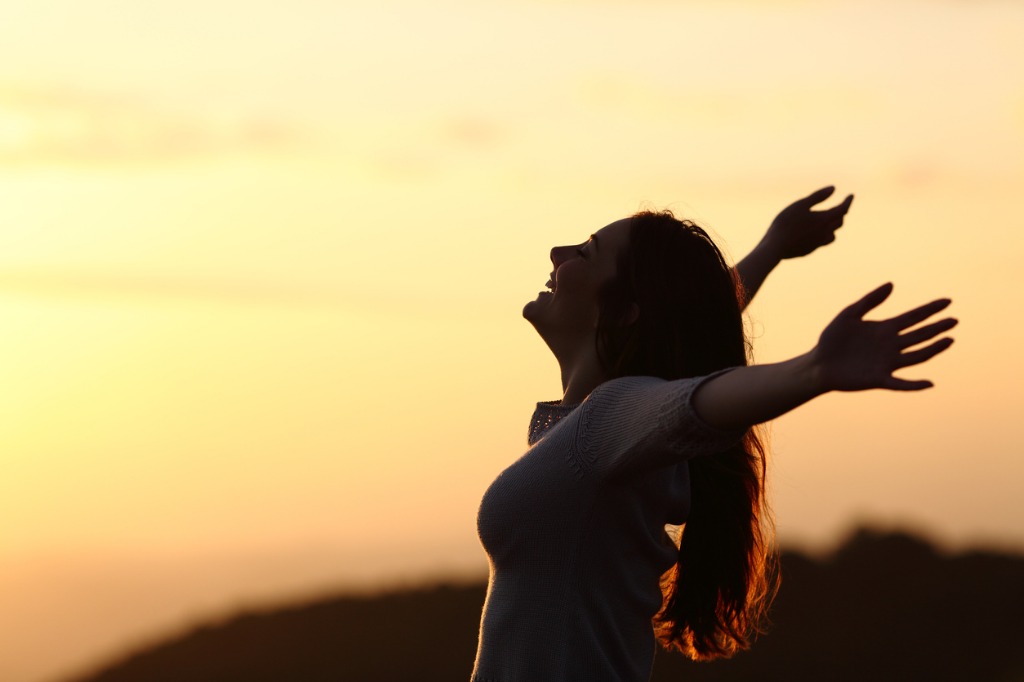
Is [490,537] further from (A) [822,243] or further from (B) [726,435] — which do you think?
(A) [822,243]

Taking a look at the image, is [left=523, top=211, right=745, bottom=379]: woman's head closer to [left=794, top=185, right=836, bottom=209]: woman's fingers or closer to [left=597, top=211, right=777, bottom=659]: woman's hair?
[left=597, top=211, right=777, bottom=659]: woman's hair

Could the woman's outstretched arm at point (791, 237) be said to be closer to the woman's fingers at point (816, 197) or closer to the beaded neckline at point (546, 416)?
the woman's fingers at point (816, 197)

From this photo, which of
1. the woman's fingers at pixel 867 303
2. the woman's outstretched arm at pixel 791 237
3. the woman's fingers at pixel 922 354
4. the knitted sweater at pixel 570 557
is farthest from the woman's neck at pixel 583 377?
the woman's fingers at pixel 922 354

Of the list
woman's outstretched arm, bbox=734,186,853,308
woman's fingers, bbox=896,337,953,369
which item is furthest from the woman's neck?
woman's fingers, bbox=896,337,953,369

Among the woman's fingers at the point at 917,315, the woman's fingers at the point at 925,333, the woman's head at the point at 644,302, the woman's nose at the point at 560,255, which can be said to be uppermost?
the woman's nose at the point at 560,255

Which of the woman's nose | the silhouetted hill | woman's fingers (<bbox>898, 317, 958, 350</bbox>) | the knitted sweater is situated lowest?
the silhouetted hill

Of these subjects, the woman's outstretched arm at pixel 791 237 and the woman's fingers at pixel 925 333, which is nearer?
the woman's fingers at pixel 925 333

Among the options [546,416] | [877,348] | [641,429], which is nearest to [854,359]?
[877,348]

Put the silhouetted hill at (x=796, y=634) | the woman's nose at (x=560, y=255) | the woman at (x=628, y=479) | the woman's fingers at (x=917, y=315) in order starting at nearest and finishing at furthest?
the woman's fingers at (x=917, y=315) → the woman at (x=628, y=479) → the woman's nose at (x=560, y=255) → the silhouetted hill at (x=796, y=634)

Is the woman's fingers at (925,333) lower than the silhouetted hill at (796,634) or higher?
higher

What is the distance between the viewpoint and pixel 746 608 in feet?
18.5

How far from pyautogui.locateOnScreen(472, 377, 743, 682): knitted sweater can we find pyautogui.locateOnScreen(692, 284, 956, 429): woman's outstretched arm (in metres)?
0.82

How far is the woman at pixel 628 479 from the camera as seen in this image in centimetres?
429

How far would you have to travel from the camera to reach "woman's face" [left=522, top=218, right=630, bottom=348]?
5137 mm
